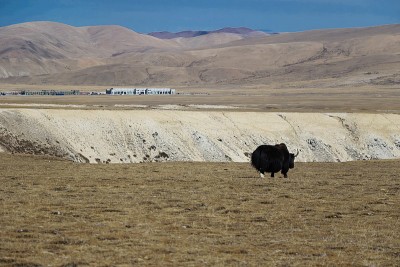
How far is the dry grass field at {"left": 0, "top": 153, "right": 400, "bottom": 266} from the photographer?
1174cm

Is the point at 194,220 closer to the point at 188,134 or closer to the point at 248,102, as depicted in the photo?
the point at 188,134

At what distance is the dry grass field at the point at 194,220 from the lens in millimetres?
11742

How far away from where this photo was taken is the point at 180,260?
11383mm

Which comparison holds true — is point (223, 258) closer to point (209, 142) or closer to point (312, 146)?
point (209, 142)

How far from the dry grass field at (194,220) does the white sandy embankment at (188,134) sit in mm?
18375

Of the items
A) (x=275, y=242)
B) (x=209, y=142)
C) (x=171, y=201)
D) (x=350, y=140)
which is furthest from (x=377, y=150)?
(x=275, y=242)

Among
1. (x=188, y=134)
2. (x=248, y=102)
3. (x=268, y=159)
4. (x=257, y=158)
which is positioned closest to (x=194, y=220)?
(x=257, y=158)

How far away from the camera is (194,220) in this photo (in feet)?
50.4

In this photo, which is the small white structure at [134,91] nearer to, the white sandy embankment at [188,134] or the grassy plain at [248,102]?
the grassy plain at [248,102]

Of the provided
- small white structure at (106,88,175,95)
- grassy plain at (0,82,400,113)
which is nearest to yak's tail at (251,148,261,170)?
grassy plain at (0,82,400,113)

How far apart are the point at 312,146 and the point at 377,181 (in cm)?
3195

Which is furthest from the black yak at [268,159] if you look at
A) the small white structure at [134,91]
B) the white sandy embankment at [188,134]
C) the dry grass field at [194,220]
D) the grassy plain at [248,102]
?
the small white structure at [134,91]

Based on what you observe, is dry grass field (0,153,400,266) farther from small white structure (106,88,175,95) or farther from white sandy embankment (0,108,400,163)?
small white structure (106,88,175,95)

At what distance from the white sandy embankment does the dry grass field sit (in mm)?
18375
